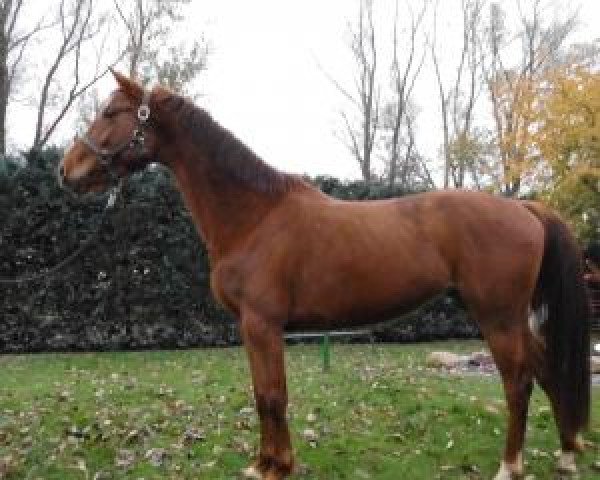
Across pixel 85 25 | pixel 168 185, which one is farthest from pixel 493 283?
pixel 85 25

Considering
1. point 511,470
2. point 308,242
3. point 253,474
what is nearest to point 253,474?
point 253,474

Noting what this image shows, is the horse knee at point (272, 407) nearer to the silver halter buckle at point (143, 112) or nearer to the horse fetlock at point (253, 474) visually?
the horse fetlock at point (253, 474)

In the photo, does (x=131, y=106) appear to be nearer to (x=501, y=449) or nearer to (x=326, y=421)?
(x=326, y=421)

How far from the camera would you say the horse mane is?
473cm

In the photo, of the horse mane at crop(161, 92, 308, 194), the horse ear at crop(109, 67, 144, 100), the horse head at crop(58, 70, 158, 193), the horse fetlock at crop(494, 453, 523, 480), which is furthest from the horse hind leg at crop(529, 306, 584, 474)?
the horse ear at crop(109, 67, 144, 100)

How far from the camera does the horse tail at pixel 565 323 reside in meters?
5.06

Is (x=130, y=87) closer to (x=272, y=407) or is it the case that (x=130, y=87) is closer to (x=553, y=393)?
(x=272, y=407)

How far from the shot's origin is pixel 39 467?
5273 millimetres

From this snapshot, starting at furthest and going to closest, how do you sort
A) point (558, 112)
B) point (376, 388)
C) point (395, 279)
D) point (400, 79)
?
point (400, 79)
point (558, 112)
point (376, 388)
point (395, 279)

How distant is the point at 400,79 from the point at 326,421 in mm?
29768

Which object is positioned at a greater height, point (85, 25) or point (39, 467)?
point (85, 25)

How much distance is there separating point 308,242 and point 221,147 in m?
0.79

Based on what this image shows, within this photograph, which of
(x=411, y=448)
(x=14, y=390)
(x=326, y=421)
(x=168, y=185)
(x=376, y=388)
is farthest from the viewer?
(x=168, y=185)

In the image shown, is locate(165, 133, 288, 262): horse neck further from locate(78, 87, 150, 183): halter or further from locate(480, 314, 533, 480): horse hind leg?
locate(480, 314, 533, 480): horse hind leg
